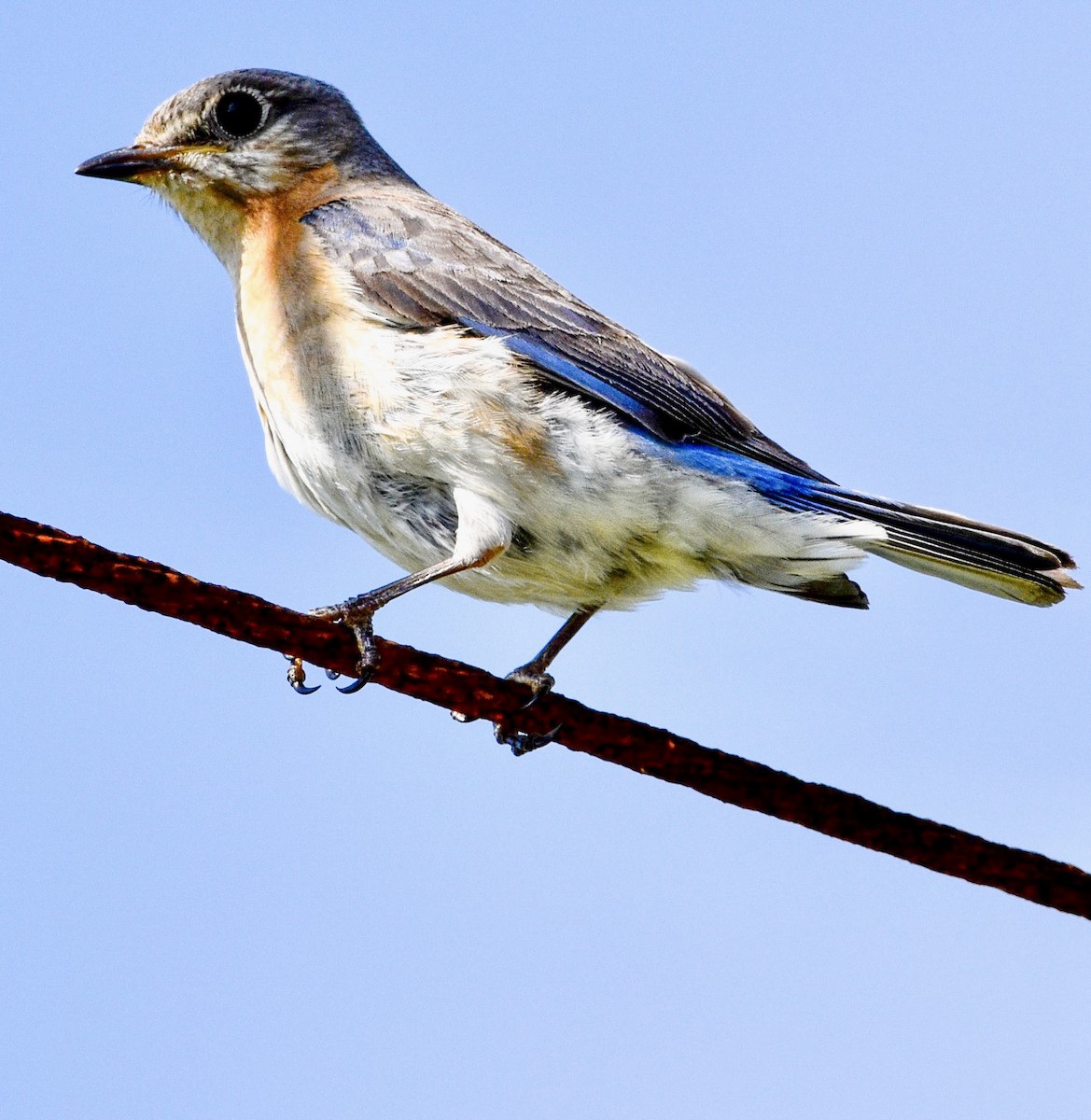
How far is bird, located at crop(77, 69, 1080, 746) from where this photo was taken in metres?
5.53

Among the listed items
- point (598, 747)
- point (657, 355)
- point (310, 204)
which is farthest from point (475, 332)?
point (598, 747)

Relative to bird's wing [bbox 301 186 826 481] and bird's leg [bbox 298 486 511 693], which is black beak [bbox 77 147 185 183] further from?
bird's leg [bbox 298 486 511 693]

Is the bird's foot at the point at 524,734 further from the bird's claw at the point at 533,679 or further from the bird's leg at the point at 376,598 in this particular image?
the bird's leg at the point at 376,598

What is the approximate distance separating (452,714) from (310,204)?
238 centimetres

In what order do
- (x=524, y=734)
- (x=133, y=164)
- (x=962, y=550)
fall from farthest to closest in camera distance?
(x=133, y=164) → (x=962, y=550) → (x=524, y=734)

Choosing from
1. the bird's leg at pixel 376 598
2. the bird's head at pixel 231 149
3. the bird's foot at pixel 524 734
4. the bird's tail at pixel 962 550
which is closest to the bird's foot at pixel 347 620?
the bird's leg at pixel 376 598

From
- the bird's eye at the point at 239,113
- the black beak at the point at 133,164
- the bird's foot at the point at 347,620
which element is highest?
the bird's eye at the point at 239,113

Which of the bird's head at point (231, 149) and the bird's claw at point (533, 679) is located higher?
the bird's head at point (231, 149)

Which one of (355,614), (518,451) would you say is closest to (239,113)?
(518,451)

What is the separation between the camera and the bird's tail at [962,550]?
5.33m

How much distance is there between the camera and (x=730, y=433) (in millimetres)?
6035

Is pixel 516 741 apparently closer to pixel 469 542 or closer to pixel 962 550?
pixel 469 542

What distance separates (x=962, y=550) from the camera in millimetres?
5445

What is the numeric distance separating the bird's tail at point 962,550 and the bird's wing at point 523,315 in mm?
300
